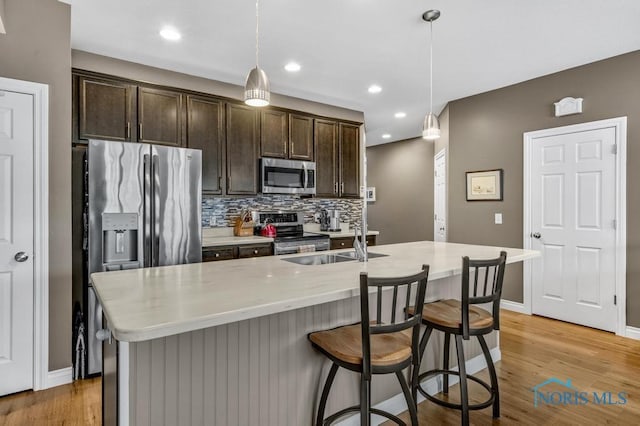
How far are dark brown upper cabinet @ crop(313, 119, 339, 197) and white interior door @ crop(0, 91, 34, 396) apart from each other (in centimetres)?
291

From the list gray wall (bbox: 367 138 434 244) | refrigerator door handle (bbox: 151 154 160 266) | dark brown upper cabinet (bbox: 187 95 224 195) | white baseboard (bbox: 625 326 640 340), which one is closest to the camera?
refrigerator door handle (bbox: 151 154 160 266)

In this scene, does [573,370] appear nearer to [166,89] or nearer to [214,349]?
[214,349]

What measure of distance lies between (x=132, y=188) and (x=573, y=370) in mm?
3638

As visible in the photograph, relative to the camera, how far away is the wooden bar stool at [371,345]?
147 centimetres

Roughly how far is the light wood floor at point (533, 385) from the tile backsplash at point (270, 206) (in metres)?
1.96

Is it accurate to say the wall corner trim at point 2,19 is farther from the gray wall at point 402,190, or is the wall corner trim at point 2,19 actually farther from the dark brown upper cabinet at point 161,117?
the gray wall at point 402,190

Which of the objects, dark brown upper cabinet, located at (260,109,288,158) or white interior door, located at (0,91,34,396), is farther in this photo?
dark brown upper cabinet, located at (260,109,288,158)

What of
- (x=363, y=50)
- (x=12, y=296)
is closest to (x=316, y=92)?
(x=363, y=50)

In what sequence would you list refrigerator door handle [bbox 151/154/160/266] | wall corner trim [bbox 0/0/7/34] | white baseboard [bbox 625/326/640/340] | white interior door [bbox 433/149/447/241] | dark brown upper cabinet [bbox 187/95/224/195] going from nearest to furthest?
wall corner trim [bbox 0/0/7/34]
refrigerator door handle [bbox 151/154/160/266]
white baseboard [bbox 625/326/640/340]
dark brown upper cabinet [bbox 187/95/224/195]
white interior door [bbox 433/149/447/241]

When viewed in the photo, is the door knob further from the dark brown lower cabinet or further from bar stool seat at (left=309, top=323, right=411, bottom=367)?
bar stool seat at (left=309, top=323, right=411, bottom=367)

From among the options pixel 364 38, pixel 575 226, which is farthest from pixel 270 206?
pixel 575 226

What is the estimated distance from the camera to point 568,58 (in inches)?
136

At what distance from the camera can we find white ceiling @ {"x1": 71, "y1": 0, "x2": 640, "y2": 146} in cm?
253

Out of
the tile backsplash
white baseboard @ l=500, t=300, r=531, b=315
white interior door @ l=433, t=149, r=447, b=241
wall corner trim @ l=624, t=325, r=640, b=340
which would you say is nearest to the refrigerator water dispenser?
the tile backsplash
